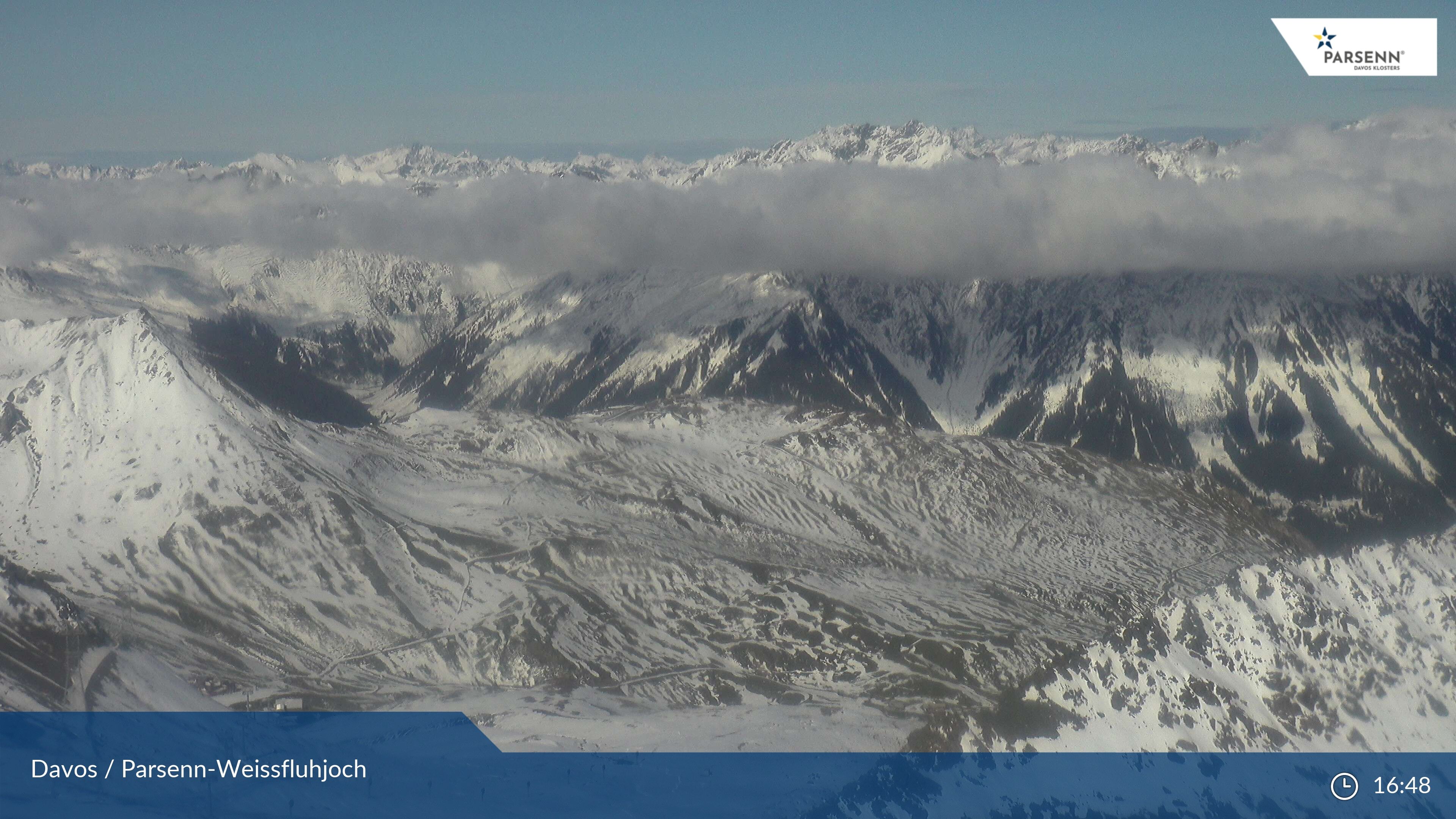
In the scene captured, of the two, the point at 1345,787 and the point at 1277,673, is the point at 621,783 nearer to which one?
the point at 1277,673

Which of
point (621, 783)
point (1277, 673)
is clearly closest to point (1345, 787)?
point (1277, 673)

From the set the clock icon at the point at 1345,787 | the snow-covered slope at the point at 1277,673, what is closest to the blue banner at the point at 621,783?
the clock icon at the point at 1345,787

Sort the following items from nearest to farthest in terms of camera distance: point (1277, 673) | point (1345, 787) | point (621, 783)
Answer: point (1345, 787) < point (1277, 673) < point (621, 783)

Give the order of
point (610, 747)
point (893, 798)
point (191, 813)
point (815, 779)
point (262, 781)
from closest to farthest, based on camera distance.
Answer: point (191, 813), point (262, 781), point (893, 798), point (815, 779), point (610, 747)

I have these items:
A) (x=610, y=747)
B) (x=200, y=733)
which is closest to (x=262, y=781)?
(x=200, y=733)

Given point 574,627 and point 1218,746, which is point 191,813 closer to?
point 1218,746

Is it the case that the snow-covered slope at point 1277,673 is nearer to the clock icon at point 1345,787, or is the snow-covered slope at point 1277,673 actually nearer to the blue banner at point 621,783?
the blue banner at point 621,783

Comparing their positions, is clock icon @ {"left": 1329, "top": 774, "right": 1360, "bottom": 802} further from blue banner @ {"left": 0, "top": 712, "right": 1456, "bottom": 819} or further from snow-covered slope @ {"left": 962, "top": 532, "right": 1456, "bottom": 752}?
snow-covered slope @ {"left": 962, "top": 532, "right": 1456, "bottom": 752}
